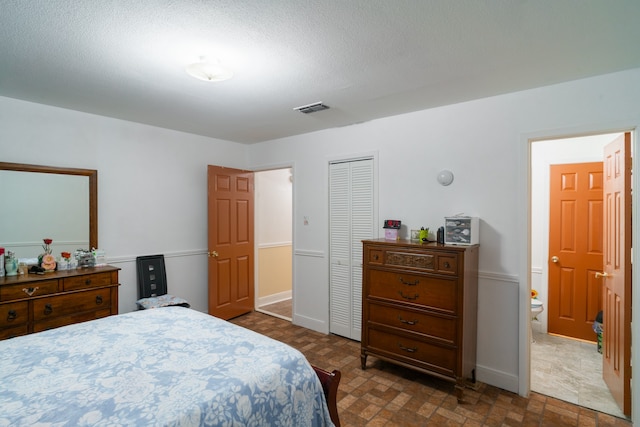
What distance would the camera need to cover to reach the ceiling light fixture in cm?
210

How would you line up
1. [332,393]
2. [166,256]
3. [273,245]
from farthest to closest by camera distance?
[273,245], [166,256], [332,393]

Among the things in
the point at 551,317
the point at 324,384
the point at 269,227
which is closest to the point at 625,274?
the point at 551,317

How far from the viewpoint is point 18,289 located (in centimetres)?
259

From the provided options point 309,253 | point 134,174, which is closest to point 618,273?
point 309,253

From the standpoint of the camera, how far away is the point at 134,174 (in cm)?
373

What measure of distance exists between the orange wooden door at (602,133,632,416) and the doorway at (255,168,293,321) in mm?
3605

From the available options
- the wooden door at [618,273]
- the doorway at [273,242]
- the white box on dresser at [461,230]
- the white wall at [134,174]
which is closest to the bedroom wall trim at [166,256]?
the white wall at [134,174]

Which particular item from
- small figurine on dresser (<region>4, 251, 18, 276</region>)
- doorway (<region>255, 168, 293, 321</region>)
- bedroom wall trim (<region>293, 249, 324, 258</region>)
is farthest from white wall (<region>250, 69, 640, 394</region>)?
small figurine on dresser (<region>4, 251, 18, 276</region>)

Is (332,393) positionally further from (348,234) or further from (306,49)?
(348,234)

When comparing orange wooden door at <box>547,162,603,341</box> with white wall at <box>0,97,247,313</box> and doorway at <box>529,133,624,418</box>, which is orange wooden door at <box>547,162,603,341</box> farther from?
white wall at <box>0,97,247,313</box>

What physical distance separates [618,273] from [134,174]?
468 centimetres

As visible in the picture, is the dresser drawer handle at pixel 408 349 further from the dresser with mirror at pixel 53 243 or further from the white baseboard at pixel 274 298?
the white baseboard at pixel 274 298

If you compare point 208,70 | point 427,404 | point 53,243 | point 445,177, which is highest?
point 208,70

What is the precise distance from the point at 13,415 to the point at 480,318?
3.08m
